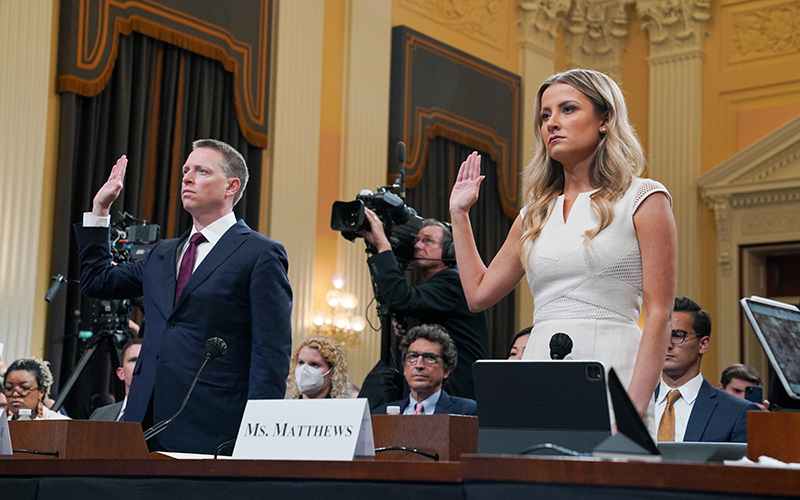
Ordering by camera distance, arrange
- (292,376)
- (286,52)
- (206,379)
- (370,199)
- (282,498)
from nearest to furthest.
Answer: (282,498), (206,379), (370,199), (292,376), (286,52)

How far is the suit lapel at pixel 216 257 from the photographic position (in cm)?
245

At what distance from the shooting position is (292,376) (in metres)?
4.25

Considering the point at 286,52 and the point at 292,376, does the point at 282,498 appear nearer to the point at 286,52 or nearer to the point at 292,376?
the point at 292,376

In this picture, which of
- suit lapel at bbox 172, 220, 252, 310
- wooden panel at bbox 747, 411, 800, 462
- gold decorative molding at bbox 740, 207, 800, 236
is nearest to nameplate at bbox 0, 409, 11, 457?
suit lapel at bbox 172, 220, 252, 310

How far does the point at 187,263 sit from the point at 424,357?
4.57 feet

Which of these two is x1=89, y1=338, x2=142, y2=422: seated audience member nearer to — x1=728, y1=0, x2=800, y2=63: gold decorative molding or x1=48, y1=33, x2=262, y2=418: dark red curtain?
x1=48, y1=33, x2=262, y2=418: dark red curtain

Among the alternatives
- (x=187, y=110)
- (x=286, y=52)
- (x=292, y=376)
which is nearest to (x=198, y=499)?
(x=292, y=376)

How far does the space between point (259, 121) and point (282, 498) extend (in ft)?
20.5

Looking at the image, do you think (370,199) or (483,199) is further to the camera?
(483,199)

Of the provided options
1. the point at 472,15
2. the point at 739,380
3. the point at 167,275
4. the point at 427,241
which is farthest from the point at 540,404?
the point at 472,15

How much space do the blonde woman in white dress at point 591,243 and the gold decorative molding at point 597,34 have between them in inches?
359

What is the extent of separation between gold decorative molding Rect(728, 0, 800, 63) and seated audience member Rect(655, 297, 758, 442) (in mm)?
7206

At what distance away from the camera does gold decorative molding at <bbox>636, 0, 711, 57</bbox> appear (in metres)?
10.0

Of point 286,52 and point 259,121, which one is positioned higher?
point 286,52
